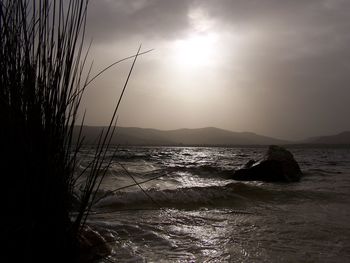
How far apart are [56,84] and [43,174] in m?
0.43

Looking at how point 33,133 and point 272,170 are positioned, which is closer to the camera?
point 33,133

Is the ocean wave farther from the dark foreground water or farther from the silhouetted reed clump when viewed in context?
the silhouetted reed clump

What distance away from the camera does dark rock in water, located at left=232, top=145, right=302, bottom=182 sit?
8.90 meters

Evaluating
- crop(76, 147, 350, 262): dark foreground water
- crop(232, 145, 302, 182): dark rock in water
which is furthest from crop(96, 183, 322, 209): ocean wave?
crop(232, 145, 302, 182): dark rock in water

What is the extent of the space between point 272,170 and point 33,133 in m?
8.22

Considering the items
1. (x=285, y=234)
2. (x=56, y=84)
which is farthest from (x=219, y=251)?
(x=56, y=84)

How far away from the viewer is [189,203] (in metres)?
4.83

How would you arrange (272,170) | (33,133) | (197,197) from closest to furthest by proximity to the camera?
(33,133) → (197,197) → (272,170)

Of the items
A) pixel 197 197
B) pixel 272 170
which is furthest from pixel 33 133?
pixel 272 170

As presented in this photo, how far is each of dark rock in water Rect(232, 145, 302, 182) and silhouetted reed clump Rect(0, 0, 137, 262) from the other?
780 centimetres

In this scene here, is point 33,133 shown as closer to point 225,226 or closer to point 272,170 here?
point 225,226

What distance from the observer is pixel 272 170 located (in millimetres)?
9070

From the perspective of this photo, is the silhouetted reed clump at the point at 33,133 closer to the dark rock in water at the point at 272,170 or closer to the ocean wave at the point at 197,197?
the ocean wave at the point at 197,197

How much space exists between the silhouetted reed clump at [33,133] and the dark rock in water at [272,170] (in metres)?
7.80
